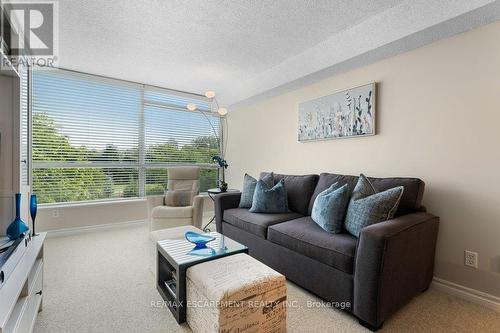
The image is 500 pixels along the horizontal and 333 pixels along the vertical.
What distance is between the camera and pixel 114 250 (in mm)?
2898

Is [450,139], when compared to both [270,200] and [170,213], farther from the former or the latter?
[170,213]

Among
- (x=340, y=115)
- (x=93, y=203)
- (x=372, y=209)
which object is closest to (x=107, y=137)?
(x=93, y=203)

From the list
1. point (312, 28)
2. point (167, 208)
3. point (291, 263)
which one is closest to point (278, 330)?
point (291, 263)

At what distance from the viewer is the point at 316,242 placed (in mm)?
1850

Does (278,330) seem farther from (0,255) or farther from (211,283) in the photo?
(0,255)

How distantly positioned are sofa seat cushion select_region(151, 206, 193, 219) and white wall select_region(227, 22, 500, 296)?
6.74 ft

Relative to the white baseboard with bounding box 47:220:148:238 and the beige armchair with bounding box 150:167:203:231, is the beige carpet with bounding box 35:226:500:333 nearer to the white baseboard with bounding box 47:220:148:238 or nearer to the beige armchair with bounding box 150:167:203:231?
the beige armchair with bounding box 150:167:203:231

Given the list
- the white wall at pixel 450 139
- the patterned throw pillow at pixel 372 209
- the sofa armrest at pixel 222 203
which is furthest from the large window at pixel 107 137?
the patterned throw pillow at pixel 372 209

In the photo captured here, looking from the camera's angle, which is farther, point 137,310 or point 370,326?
point 137,310

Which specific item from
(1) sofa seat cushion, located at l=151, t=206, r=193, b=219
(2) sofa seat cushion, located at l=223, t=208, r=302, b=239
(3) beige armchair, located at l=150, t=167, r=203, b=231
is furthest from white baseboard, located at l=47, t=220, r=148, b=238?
(2) sofa seat cushion, located at l=223, t=208, r=302, b=239

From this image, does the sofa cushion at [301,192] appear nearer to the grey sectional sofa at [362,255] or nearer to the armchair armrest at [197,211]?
the grey sectional sofa at [362,255]

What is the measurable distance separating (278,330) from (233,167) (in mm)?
3539

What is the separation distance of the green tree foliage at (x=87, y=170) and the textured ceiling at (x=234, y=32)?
111 centimetres

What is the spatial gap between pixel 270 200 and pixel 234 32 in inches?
72.6
